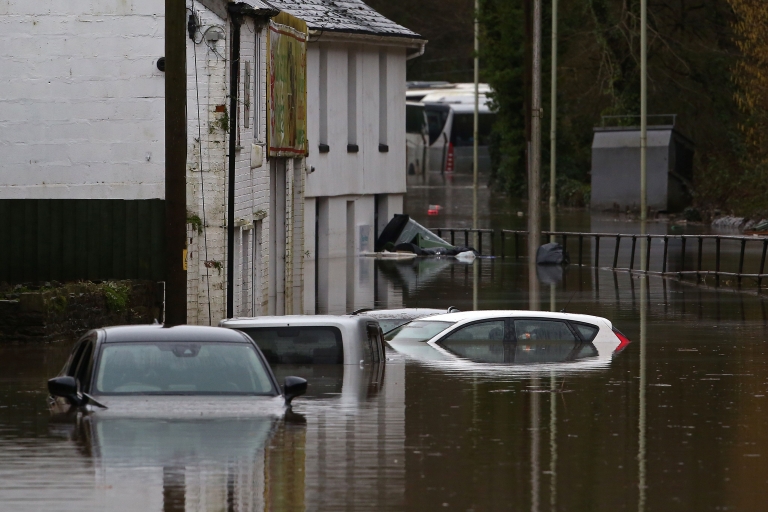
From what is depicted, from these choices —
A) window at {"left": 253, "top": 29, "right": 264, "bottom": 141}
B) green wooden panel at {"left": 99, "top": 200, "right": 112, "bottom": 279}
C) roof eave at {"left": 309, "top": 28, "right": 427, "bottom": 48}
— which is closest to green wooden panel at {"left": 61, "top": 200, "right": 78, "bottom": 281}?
green wooden panel at {"left": 99, "top": 200, "right": 112, "bottom": 279}

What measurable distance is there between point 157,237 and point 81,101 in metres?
2.97

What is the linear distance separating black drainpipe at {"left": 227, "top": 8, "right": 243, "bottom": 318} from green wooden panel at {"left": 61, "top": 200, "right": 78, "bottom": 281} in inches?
90.1

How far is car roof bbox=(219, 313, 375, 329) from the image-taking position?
1641 cm

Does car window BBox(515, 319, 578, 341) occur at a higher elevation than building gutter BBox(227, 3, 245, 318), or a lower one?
lower

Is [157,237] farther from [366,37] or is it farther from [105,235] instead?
[366,37]

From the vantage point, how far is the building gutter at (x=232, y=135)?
23719mm

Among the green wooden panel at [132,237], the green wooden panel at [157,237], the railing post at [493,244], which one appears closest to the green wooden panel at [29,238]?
the green wooden panel at [132,237]

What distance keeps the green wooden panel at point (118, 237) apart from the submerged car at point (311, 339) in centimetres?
707

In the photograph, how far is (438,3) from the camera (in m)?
91.6

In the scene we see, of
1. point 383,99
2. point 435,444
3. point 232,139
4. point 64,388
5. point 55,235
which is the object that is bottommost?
point 435,444

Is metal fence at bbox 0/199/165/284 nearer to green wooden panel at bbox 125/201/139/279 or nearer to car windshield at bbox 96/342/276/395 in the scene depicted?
green wooden panel at bbox 125/201/139/279

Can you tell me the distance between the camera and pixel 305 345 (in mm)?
16812

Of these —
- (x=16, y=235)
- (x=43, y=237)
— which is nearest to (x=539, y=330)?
(x=43, y=237)

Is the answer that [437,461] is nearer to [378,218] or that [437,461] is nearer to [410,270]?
[410,270]
